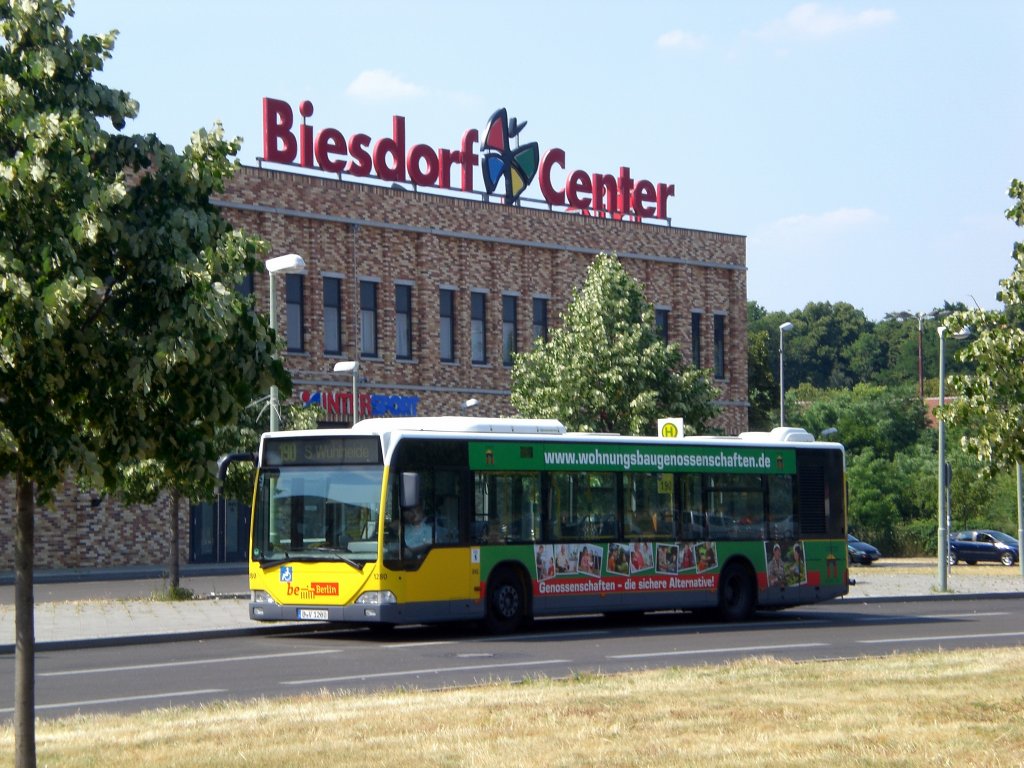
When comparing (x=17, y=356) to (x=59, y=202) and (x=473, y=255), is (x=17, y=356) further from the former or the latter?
(x=473, y=255)

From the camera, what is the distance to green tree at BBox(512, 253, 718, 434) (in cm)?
4134

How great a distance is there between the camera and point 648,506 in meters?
25.0

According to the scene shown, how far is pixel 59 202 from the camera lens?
329 inches

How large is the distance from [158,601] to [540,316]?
28.0 metres

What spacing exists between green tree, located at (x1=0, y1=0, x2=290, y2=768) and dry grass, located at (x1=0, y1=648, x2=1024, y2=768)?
211 centimetres

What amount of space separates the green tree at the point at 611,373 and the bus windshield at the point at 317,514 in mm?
18965

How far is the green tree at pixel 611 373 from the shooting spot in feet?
136

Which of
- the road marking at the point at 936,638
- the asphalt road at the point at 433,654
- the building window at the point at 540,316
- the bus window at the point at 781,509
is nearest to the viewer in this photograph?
the asphalt road at the point at 433,654

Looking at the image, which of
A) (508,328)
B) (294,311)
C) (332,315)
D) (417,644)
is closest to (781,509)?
(417,644)

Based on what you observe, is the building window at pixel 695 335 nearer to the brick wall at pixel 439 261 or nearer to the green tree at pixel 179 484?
the brick wall at pixel 439 261

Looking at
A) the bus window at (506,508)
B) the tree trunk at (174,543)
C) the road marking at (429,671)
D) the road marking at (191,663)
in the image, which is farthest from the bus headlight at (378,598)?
the tree trunk at (174,543)

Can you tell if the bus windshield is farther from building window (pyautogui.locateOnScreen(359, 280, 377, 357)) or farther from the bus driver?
building window (pyautogui.locateOnScreen(359, 280, 377, 357))

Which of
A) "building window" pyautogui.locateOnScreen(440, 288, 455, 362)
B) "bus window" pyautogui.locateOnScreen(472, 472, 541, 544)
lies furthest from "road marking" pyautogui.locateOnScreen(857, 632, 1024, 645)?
"building window" pyautogui.locateOnScreen(440, 288, 455, 362)

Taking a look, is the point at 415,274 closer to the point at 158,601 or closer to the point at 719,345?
the point at 719,345
